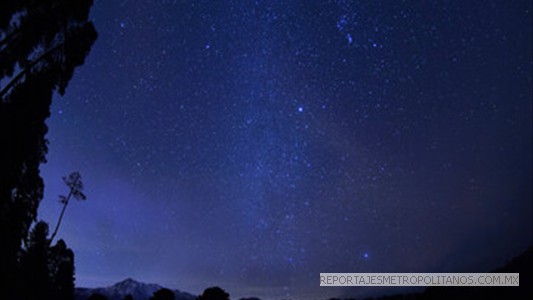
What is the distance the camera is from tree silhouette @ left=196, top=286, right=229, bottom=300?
54.1ft

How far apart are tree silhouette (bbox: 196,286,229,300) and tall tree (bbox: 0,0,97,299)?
8.23 metres

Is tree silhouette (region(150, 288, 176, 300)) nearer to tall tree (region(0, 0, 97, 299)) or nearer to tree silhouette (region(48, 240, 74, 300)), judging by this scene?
tall tree (region(0, 0, 97, 299))

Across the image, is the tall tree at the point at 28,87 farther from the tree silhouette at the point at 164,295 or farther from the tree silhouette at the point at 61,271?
the tree silhouette at the point at 61,271

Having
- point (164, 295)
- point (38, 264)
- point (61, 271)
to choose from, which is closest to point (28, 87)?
point (164, 295)

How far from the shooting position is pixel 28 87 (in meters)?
9.98

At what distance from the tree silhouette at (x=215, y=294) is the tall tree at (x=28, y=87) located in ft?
27.0

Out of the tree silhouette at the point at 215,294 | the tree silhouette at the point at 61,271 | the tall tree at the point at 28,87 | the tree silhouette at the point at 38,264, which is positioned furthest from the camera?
the tree silhouette at the point at 61,271

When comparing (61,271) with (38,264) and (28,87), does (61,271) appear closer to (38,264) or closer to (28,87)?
(38,264)

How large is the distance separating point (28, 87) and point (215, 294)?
1190cm

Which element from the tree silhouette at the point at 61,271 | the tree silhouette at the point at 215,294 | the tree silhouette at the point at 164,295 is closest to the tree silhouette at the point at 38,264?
the tree silhouette at the point at 61,271

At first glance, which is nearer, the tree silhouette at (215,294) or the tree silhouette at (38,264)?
the tree silhouette at (215,294)

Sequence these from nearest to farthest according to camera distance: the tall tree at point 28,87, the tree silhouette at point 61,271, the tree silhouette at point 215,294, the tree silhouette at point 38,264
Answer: the tall tree at point 28,87 → the tree silhouette at point 215,294 → the tree silhouette at point 38,264 → the tree silhouette at point 61,271

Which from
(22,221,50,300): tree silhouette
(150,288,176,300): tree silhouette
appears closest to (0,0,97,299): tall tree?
(150,288,176,300): tree silhouette

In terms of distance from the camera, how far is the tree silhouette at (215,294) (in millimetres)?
16500
